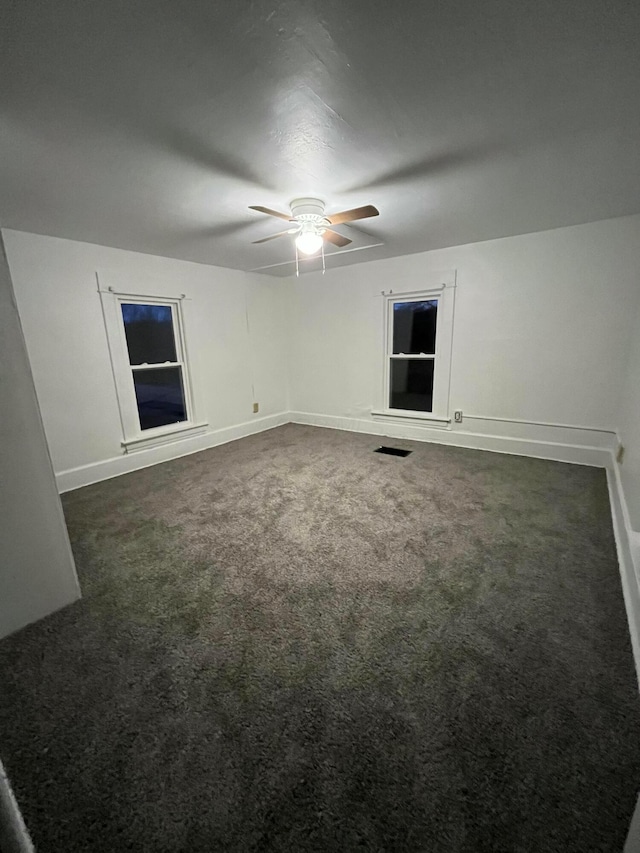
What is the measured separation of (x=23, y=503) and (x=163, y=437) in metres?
2.27

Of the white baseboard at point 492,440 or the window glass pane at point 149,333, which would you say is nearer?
the white baseboard at point 492,440

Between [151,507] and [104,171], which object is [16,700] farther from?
[104,171]

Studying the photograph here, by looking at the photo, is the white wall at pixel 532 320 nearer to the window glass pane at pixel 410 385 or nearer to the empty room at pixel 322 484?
the empty room at pixel 322 484

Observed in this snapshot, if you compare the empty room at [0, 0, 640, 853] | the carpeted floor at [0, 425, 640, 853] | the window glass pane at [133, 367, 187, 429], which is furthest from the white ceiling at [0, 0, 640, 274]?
the carpeted floor at [0, 425, 640, 853]

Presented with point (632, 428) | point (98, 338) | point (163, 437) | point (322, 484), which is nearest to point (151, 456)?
point (163, 437)

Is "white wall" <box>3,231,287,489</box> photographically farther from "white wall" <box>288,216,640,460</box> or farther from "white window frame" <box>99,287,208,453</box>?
"white wall" <box>288,216,640,460</box>

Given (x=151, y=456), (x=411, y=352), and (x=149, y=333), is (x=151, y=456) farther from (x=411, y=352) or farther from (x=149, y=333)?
(x=411, y=352)

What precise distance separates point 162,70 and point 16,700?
7.65 ft

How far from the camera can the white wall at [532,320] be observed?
296cm

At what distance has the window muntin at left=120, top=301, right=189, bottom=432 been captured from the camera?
11.5ft

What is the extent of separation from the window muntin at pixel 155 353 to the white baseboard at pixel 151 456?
288mm

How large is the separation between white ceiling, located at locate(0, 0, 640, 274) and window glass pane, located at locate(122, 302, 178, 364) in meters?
1.11

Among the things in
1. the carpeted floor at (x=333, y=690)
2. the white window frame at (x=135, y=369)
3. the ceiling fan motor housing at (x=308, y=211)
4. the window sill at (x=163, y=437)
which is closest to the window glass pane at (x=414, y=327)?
the ceiling fan motor housing at (x=308, y=211)

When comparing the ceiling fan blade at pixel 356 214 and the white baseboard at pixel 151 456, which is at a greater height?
the ceiling fan blade at pixel 356 214
